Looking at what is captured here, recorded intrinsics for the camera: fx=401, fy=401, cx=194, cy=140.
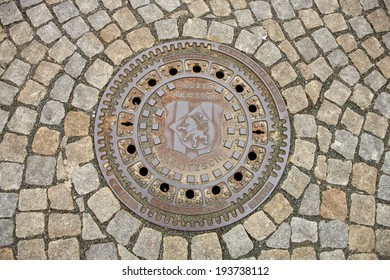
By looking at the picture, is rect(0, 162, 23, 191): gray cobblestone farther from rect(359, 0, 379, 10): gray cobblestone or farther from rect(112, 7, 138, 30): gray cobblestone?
rect(359, 0, 379, 10): gray cobblestone

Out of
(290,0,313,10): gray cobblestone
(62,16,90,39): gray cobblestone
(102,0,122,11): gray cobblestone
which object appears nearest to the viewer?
(62,16,90,39): gray cobblestone

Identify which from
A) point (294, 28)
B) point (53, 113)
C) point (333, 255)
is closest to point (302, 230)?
point (333, 255)

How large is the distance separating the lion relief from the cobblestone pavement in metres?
0.66

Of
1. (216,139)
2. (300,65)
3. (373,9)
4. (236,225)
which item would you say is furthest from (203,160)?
(373,9)

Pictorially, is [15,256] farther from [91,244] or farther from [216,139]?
[216,139]

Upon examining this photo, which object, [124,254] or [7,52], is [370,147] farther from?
[7,52]

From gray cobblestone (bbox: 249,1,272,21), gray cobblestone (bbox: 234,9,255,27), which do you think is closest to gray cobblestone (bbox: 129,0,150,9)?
gray cobblestone (bbox: 234,9,255,27)

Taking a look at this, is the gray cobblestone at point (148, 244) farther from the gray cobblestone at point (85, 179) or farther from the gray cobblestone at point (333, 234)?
the gray cobblestone at point (333, 234)

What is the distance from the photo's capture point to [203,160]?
2.97 m

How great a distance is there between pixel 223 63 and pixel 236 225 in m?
1.29

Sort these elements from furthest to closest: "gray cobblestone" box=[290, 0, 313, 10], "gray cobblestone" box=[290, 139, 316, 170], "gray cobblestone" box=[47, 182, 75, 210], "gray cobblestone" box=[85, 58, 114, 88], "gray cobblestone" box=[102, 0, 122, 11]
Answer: "gray cobblestone" box=[290, 0, 313, 10]
"gray cobblestone" box=[102, 0, 122, 11]
"gray cobblestone" box=[85, 58, 114, 88]
"gray cobblestone" box=[290, 139, 316, 170]
"gray cobblestone" box=[47, 182, 75, 210]

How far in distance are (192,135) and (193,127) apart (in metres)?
0.06

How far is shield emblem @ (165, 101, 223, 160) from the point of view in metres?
2.98

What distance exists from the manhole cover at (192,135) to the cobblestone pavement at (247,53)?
0.09 metres
